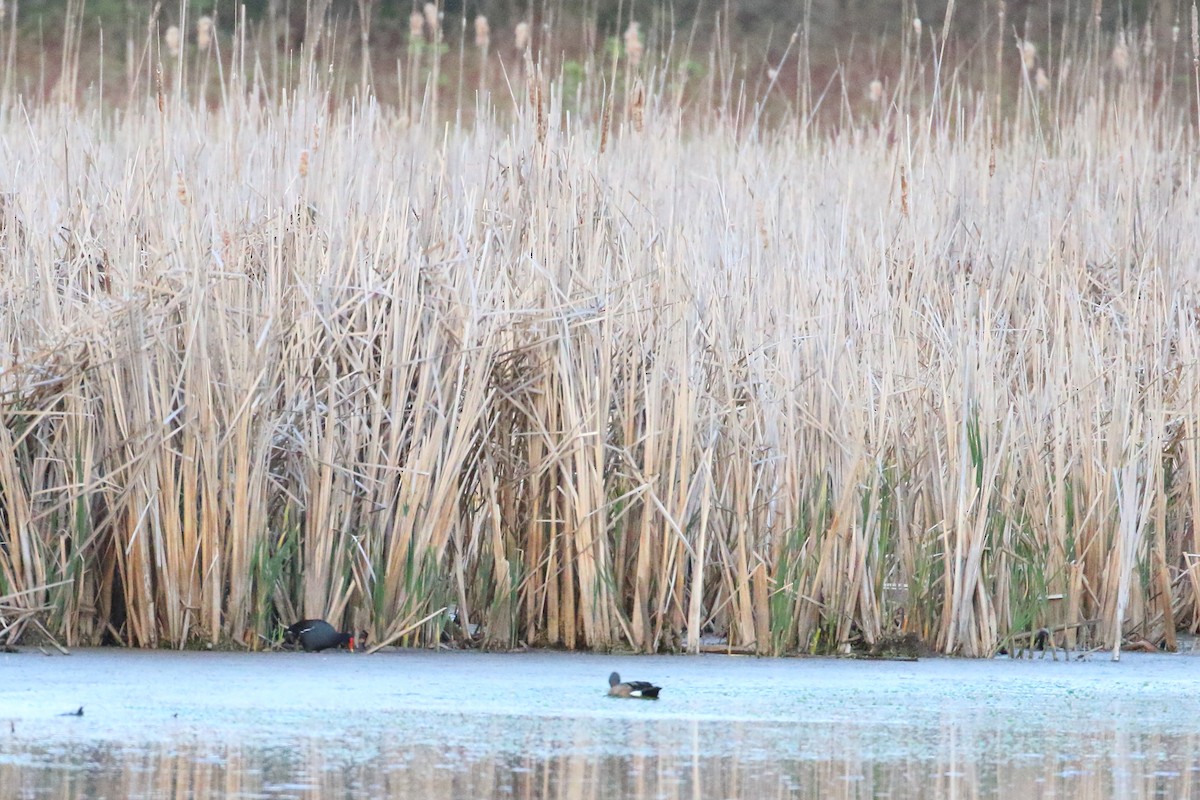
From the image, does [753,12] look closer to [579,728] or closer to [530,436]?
[530,436]

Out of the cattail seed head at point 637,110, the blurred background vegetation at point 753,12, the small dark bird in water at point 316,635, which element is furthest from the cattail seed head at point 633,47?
the blurred background vegetation at point 753,12

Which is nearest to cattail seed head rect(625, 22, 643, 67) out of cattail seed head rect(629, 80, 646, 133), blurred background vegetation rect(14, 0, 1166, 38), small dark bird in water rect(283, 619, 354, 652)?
cattail seed head rect(629, 80, 646, 133)

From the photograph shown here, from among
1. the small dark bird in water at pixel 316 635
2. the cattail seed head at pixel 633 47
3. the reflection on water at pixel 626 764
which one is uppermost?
the cattail seed head at pixel 633 47

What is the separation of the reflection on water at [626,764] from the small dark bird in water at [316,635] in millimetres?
890

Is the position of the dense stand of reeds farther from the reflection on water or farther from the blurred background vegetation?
the blurred background vegetation

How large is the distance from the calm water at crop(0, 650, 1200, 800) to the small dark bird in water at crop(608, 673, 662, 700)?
2 cm

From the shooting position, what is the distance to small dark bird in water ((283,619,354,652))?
14.7 feet

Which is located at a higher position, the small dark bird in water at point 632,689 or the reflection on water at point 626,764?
the small dark bird in water at point 632,689

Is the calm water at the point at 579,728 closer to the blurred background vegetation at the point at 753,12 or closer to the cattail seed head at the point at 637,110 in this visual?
the cattail seed head at the point at 637,110

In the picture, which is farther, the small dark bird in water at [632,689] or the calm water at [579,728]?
the small dark bird in water at [632,689]

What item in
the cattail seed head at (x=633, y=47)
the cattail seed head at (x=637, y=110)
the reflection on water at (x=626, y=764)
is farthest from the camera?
the cattail seed head at (x=633, y=47)

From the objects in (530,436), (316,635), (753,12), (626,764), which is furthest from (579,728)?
(753,12)

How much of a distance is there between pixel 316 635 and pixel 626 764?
4.34 feet

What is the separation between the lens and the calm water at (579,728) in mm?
3180
